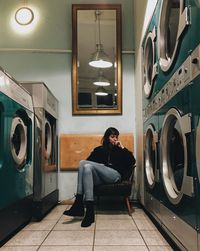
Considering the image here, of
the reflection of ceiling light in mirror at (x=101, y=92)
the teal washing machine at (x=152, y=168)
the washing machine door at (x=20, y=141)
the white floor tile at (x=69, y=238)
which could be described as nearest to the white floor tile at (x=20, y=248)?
the white floor tile at (x=69, y=238)

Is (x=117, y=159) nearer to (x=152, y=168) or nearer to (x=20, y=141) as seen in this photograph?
(x=152, y=168)

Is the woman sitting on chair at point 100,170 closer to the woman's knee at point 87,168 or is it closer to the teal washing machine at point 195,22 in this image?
the woman's knee at point 87,168

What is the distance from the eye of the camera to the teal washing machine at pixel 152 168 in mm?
2422

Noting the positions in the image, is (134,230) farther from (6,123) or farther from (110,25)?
(110,25)

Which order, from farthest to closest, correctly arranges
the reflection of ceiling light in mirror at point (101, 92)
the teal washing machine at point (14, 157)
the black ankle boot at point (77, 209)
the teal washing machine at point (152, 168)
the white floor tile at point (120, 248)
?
the reflection of ceiling light in mirror at point (101, 92), the black ankle boot at point (77, 209), the teal washing machine at point (152, 168), the teal washing machine at point (14, 157), the white floor tile at point (120, 248)

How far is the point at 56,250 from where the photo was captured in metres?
1.91

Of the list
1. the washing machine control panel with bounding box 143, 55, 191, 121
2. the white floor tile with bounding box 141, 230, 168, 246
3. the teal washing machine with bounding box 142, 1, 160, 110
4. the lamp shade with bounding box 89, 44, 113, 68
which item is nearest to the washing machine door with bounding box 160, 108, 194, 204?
the washing machine control panel with bounding box 143, 55, 191, 121

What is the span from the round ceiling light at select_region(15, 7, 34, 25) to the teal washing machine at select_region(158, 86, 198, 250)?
2724 millimetres

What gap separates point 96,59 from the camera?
4074 mm

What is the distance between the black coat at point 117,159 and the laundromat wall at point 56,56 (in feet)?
2.31

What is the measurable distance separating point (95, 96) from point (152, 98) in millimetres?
1458

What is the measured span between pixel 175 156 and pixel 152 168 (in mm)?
871

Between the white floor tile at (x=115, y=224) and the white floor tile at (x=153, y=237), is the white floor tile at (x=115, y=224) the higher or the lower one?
the lower one

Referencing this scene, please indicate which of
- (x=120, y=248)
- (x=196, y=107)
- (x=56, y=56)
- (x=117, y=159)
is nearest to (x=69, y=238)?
(x=120, y=248)
